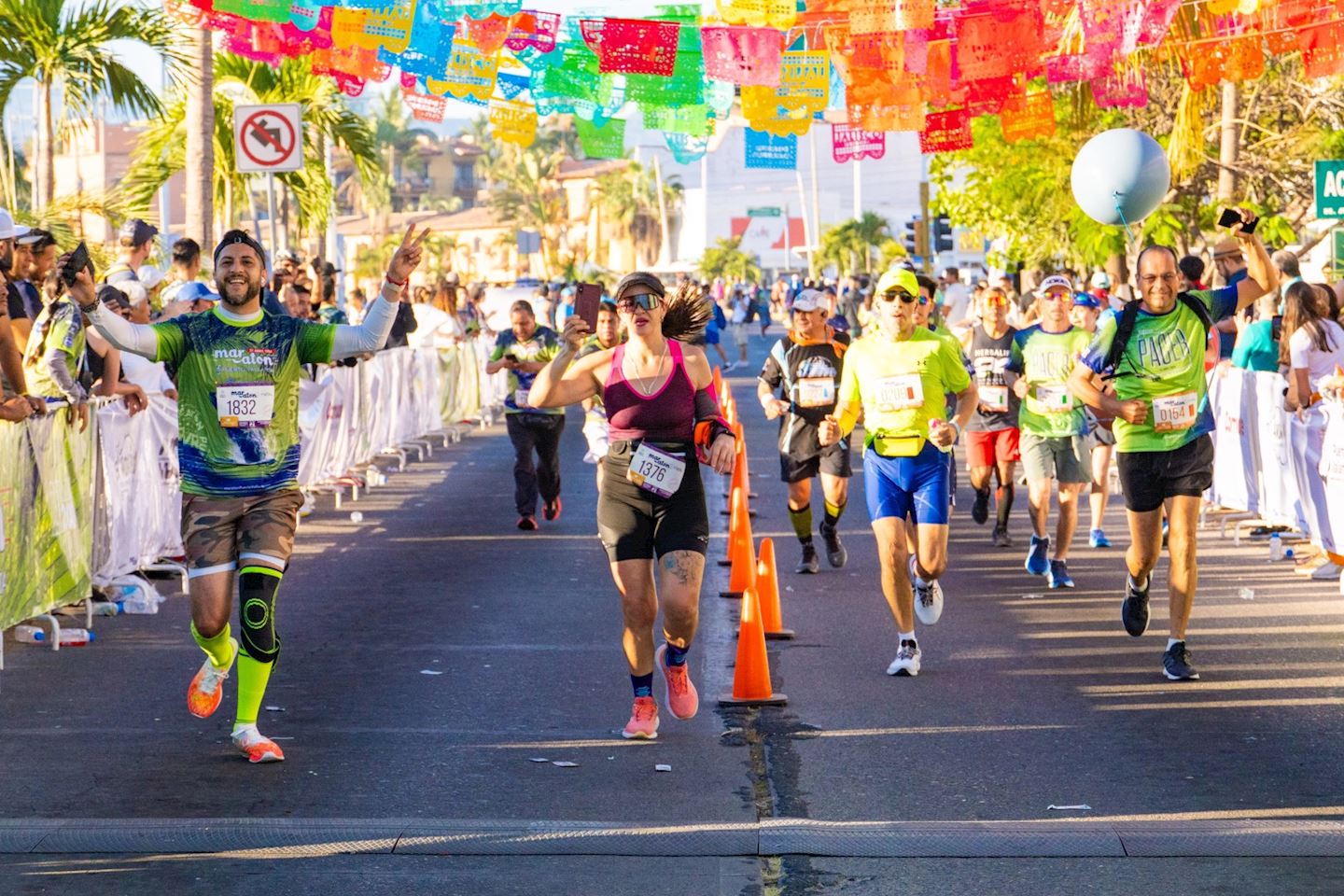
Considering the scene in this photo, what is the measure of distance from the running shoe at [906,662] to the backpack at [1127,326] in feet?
5.20

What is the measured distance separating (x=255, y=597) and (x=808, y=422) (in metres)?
6.28

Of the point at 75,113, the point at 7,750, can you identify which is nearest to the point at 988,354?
the point at 7,750

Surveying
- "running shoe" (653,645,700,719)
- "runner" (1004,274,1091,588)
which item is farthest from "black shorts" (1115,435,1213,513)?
"runner" (1004,274,1091,588)

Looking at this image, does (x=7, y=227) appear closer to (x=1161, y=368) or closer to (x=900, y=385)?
(x=900, y=385)

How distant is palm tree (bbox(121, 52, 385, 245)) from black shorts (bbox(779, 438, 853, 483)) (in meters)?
12.4

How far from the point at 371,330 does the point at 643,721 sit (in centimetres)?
187

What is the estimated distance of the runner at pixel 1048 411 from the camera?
514 inches

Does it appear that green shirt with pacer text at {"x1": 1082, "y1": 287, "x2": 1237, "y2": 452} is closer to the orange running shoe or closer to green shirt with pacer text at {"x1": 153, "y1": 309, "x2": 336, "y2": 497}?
the orange running shoe

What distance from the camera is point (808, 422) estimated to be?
1334cm

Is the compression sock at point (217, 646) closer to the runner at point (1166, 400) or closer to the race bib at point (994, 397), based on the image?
the runner at point (1166, 400)

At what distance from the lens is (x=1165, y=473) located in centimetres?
935

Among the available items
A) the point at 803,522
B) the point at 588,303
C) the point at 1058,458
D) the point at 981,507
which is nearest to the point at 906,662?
the point at 588,303

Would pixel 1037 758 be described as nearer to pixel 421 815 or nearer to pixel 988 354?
pixel 421 815

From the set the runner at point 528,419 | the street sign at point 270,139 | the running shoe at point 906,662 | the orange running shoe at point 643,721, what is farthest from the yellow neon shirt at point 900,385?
the street sign at point 270,139
